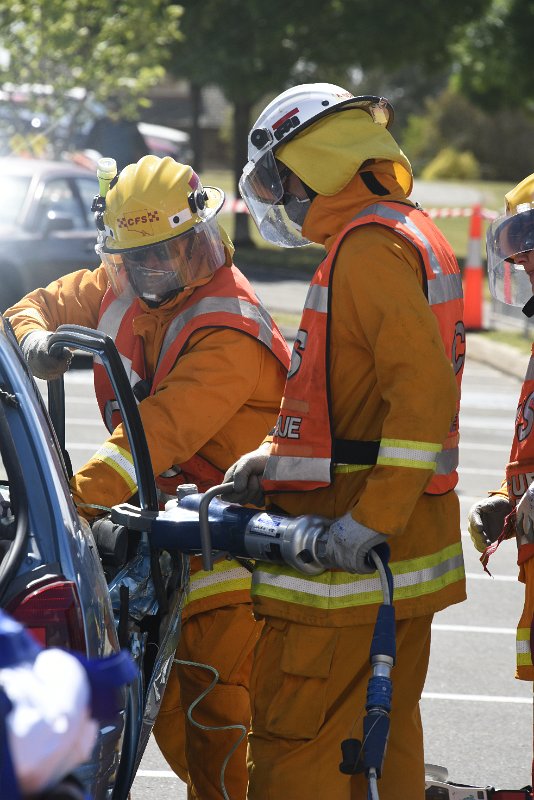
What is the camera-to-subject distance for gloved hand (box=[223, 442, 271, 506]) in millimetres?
3424

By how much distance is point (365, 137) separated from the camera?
337 centimetres

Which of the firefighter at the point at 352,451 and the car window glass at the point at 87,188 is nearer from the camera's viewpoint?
the firefighter at the point at 352,451

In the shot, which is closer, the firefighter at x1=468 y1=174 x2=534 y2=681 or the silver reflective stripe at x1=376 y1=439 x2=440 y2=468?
the silver reflective stripe at x1=376 y1=439 x2=440 y2=468

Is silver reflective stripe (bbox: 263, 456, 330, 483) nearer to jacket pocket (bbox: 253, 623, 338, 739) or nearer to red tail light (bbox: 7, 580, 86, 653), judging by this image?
jacket pocket (bbox: 253, 623, 338, 739)

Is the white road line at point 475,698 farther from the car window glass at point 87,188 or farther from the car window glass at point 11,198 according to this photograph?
the car window glass at point 87,188

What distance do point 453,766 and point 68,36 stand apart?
1700cm

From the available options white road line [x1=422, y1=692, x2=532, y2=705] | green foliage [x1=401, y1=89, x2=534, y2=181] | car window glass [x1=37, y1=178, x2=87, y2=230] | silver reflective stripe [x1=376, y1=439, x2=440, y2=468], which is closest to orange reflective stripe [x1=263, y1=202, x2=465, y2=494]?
silver reflective stripe [x1=376, y1=439, x2=440, y2=468]

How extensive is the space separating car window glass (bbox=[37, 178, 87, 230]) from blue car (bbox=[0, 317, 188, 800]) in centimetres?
1019

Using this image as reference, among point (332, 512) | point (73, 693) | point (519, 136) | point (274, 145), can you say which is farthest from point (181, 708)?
point (519, 136)

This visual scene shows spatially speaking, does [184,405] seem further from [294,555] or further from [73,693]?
[73,693]

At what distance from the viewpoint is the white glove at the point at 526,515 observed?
3600 millimetres

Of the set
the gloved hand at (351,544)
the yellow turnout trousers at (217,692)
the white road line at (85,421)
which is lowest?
the white road line at (85,421)

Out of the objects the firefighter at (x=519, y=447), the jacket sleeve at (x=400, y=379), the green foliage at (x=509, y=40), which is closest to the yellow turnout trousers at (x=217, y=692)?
the firefighter at (x=519, y=447)

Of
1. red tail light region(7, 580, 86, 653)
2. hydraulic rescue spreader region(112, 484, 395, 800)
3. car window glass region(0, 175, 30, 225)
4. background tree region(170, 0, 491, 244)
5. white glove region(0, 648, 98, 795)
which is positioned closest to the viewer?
white glove region(0, 648, 98, 795)
